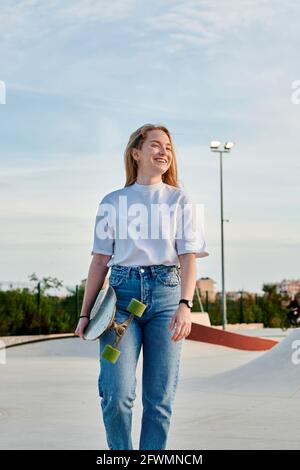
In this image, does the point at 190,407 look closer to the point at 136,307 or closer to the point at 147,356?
the point at 147,356

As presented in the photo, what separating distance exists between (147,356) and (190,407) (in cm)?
448

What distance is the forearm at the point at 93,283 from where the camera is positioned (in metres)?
4.53

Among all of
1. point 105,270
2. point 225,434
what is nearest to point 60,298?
point 225,434

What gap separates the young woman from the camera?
427 cm

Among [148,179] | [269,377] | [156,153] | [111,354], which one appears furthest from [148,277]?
[269,377]

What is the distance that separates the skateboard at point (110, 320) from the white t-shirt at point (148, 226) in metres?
0.21

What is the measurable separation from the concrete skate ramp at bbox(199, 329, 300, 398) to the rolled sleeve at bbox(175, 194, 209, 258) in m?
5.41

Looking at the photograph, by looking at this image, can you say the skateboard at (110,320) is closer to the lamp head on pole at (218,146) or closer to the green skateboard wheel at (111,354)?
the green skateboard wheel at (111,354)

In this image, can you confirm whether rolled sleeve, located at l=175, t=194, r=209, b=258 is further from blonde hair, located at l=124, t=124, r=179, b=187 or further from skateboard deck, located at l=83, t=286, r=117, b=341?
skateboard deck, located at l=83, t=286, r=117, b=341

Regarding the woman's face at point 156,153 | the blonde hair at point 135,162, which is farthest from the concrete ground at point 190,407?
the woman's face at point 156,153

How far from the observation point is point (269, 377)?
10.3 metres

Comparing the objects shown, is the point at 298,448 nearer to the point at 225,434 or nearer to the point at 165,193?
the point at 225,434

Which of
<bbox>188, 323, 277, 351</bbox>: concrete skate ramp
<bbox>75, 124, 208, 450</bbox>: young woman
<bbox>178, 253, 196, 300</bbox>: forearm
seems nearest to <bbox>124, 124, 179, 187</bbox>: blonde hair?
<bbox>75, 124, 208, 450</bbox>: young woman

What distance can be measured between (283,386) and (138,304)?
6.01 meters
